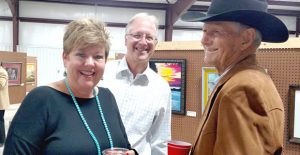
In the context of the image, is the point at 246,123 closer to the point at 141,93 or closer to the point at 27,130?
the point at 27,130

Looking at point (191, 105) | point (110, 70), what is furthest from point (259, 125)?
point (191, 105)

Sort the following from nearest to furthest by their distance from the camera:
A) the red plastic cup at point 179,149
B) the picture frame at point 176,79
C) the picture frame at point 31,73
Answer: the red plastic cup at point 179,149
the picture frame at point 176,79
the picture frame at point 31,73

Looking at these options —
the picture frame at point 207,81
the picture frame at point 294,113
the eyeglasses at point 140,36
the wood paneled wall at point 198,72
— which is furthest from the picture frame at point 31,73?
the picture frame at point 294,113

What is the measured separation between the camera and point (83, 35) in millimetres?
1293

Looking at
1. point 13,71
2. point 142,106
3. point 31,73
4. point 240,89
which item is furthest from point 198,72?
point 31,73

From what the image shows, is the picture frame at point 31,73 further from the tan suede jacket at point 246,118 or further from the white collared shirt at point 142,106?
the tan suede jacket at point 246,118

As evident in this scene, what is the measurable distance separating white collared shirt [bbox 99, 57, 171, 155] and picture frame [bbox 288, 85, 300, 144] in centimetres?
82

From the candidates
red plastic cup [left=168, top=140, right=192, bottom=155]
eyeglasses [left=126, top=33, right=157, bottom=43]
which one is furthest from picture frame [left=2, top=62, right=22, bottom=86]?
red plastic cup [left=168, top=140, right=192, bottom=155]

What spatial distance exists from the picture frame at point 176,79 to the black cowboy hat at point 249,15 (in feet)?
5.13

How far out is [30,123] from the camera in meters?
1.19

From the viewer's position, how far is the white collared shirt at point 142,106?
1924 mm

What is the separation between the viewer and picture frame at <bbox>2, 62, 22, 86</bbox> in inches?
282

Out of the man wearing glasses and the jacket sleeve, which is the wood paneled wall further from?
the jacket sleeve

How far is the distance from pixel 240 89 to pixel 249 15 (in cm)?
30
